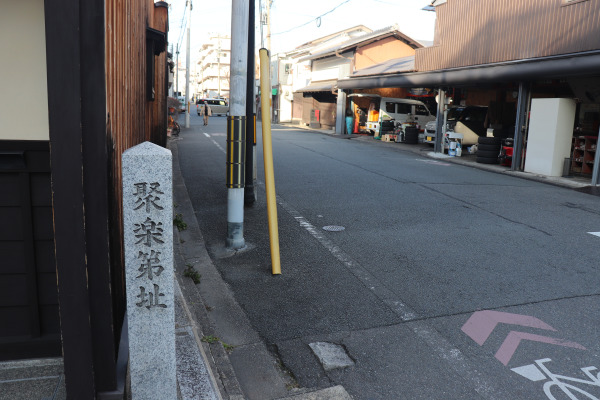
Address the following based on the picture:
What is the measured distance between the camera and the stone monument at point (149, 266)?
9.19 feet

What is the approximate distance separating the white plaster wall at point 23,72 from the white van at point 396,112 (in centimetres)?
2528

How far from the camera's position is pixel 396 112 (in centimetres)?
2822

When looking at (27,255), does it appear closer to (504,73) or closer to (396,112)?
(504,73)

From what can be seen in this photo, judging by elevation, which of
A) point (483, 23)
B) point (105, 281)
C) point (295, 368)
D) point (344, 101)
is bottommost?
point (295, 368)

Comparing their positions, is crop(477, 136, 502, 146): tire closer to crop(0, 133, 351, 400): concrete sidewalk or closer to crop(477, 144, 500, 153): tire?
crop(477, 144, 500, 153): tire

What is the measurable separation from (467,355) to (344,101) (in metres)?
26.8

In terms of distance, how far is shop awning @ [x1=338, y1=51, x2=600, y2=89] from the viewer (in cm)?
1316

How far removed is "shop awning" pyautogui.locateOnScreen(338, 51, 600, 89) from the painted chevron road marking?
10.5 m

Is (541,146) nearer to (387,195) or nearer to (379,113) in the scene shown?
(387,195)

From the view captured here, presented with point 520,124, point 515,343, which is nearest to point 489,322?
point 515,343

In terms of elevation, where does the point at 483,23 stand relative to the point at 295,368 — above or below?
above

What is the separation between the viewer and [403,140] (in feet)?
86.4

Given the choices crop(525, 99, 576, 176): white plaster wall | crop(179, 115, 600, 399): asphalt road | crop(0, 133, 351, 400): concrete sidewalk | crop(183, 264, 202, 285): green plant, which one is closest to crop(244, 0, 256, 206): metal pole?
crop(179, 115, 600, 399): asphalt road

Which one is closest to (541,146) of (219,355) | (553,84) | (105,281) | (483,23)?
(553,84)
